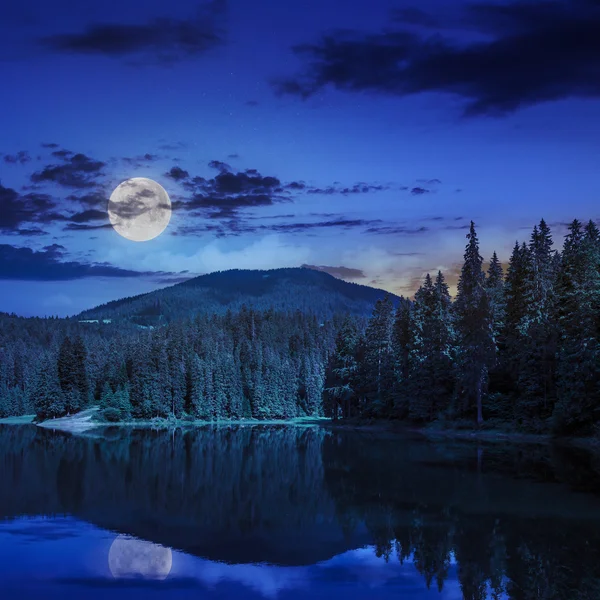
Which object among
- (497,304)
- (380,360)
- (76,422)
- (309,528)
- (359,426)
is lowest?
(76,422)

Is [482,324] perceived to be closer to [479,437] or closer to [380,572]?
[479,437]

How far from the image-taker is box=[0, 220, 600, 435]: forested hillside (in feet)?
207

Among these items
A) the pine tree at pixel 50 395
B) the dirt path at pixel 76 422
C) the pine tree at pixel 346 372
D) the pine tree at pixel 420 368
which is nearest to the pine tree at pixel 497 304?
the pine tree at pixel 420 368

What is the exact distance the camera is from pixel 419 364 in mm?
81812

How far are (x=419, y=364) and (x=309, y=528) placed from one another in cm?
5408

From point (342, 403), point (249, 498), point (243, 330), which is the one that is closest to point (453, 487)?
point (249, 498)

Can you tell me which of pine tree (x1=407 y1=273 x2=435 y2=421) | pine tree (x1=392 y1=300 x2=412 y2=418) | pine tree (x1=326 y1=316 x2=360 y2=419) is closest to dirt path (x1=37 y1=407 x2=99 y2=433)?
pine tree (x1=326 y1=316 x2=360 y2=419)

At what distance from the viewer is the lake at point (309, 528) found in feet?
70.3

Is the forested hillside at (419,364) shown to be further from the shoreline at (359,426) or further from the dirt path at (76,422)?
the dirt path at (76,422)

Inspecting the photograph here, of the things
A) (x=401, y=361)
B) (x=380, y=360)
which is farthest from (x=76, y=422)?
(x=401, y=361)

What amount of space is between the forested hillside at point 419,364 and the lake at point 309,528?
13703mm

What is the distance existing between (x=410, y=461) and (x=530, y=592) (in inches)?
1273

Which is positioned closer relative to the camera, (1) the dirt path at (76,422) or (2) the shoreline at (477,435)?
(2) the shoreline at (477,435)

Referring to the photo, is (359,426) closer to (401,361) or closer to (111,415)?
(401,361)
